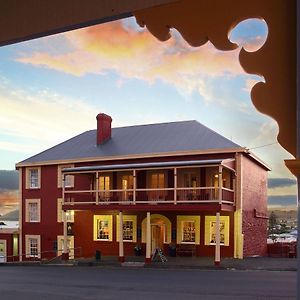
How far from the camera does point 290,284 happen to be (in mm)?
13469

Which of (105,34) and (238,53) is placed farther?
(105,34)

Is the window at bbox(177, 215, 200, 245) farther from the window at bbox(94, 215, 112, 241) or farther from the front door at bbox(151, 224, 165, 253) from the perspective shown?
the window at bbox(94, 215, 112, 241)

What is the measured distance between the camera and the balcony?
20000 mm

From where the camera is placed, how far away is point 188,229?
21625 mm

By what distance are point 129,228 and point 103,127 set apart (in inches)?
221

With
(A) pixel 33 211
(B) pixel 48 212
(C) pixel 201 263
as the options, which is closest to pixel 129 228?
(B) pixel 48 212

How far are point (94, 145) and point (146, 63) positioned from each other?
21.4 m

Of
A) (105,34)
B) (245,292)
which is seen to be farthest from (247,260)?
(105,34)

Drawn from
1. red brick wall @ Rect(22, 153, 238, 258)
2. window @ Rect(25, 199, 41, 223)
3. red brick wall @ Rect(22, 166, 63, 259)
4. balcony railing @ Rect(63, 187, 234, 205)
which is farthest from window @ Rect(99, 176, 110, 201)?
window @ Rect(25, 199, 41, 223)

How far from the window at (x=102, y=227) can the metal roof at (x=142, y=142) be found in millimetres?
3109

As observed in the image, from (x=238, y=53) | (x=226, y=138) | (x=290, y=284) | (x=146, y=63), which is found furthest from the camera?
(x=226, y=138)

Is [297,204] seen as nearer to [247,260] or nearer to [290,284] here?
[290,284]

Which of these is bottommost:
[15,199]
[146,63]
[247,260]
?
[247,260]

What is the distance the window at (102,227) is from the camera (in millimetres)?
23484
